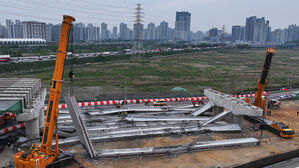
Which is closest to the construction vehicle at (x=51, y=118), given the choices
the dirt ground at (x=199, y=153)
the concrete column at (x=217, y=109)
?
the dirt ground at (x=199, y=153)

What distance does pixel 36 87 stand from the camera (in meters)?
23.8

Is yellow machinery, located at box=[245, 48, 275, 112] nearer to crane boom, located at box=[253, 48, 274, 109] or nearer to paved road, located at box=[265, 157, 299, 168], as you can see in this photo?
crane boom, located at box=[253, 48, 274, 109]

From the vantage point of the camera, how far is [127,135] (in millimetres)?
22766

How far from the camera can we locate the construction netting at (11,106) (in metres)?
17.3

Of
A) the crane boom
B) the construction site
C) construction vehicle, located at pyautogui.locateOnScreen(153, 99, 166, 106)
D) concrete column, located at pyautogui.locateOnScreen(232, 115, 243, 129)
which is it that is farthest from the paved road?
construction vehicle, located at pyautogui.locateOnScreen(153, 99, 166, 106)

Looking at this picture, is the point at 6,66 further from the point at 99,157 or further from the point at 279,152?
the point at 279,152

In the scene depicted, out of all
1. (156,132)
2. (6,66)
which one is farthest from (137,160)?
(6,66)

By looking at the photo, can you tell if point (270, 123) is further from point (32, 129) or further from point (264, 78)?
point (32, 129)

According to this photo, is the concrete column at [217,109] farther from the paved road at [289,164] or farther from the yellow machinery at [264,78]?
the paved road at [289,164]

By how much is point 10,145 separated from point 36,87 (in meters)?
6.22

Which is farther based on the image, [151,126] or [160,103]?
[160,103]

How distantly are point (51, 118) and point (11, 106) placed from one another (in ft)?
13.6

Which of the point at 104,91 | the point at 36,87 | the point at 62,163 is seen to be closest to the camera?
the point at 62,163

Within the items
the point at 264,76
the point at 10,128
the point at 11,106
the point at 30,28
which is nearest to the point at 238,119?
the point at 264,76
